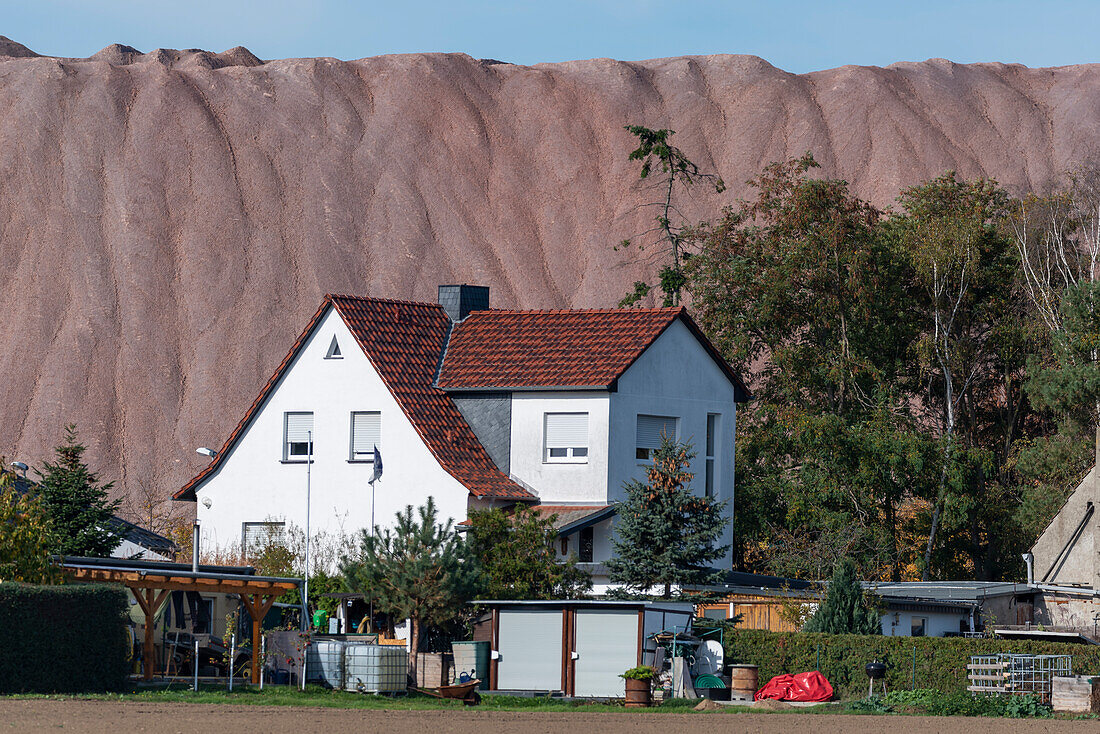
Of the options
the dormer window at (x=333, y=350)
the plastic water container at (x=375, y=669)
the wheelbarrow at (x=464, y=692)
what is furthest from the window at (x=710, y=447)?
the wheelbarrow at (x=464, y=692)

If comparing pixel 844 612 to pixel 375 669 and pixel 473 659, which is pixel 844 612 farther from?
pixel 375 669

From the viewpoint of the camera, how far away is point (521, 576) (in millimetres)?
37375

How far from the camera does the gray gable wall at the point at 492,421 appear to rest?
44688 mm

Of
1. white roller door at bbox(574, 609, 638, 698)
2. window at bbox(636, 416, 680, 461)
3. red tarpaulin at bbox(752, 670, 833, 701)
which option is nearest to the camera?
red tarpaulin at bbox(752, 670, 833, 701)

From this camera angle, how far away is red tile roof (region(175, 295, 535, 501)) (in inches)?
1708

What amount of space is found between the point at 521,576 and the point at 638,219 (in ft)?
255

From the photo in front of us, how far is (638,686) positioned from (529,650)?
12.6 feet

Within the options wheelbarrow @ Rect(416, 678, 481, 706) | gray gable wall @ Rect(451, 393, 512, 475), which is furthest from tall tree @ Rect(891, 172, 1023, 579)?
wheelbarrow @ Rect(416, 678, 481, 706)

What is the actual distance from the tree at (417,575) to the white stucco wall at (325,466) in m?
8.57

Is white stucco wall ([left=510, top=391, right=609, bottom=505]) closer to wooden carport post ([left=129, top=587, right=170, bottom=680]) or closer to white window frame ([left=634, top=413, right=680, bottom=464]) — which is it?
white window frame ([left=634, top=413, right=680, bottom=464])

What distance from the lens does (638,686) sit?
3238cm

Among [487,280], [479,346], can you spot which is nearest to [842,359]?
[479,346]

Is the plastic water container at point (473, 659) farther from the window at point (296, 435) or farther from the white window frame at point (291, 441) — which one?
the window at point (296, 435)

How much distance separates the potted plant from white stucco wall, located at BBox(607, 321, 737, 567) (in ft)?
36.4
